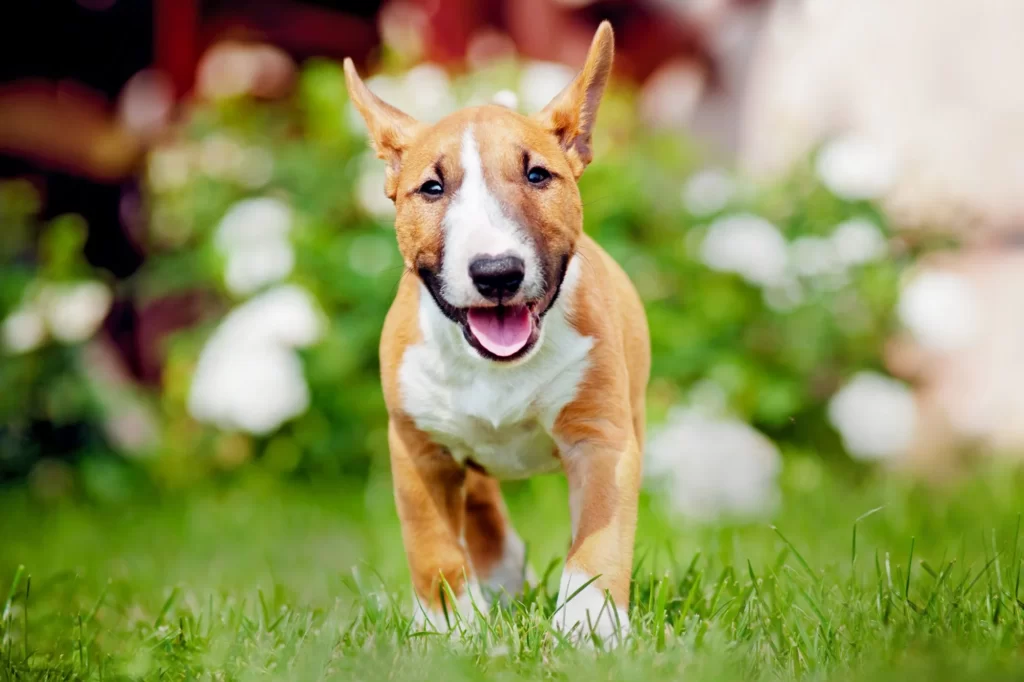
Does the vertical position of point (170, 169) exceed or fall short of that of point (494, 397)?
it falls short

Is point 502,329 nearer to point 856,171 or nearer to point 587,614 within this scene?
point 587,614

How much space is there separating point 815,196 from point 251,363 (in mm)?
2632

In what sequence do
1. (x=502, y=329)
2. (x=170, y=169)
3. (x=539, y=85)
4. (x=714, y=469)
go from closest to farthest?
(x=502, y=329), (x=714, y=469), (x=539, y=85), (x=170, y=169)

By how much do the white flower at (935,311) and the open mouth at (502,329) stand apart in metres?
3.11

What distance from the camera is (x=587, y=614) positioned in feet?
7.66

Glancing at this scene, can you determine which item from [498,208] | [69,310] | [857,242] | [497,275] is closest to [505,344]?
[497,275]

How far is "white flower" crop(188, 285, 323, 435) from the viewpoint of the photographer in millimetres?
5055

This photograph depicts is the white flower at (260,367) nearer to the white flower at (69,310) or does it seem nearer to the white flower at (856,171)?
the white flower at (69,310)

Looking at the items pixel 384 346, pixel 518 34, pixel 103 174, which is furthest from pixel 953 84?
pixel 103 174

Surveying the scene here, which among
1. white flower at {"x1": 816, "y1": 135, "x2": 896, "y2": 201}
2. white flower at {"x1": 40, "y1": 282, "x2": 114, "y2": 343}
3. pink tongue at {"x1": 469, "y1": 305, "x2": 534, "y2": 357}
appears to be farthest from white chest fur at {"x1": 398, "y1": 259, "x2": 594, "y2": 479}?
white flower at {"x1": 40, "y1": 282, "x2": 114, "y2": 343}

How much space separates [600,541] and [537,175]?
0.78m

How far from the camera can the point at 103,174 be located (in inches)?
281

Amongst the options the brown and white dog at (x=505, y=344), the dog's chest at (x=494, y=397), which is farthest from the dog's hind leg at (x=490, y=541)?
the dog's chest at (x=494, y=397)

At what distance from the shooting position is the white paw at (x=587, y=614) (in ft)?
7.63
